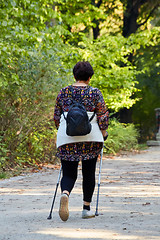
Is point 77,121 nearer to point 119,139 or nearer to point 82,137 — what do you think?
point 82,137

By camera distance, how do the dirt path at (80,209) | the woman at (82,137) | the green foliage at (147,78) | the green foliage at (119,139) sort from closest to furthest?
A: 1. the dirt path at (80,209)
2. the woman at (82,137)
3. the green foliage at (119,139)
4. the green foliage at (147,78)

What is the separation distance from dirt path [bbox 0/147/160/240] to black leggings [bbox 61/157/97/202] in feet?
1.09

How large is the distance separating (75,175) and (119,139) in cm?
1190

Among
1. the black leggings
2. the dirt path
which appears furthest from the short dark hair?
the dirt path

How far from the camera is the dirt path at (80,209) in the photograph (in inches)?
170

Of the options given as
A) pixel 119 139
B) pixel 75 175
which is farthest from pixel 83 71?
pixel 119 139

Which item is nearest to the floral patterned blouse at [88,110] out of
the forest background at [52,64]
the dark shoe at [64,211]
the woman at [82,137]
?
the woman at [82,137]

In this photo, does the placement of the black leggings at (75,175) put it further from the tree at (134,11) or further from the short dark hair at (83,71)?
the tree at (134,11)

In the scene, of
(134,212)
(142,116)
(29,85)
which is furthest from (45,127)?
(142,116)

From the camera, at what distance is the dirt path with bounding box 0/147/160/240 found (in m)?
4.31

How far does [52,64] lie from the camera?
10.8 meters

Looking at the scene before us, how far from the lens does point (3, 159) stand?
954 centimetres

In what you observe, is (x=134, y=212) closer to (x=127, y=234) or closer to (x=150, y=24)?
(x=127, y=234)

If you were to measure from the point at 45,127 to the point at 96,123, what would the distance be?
6126 millimetres
